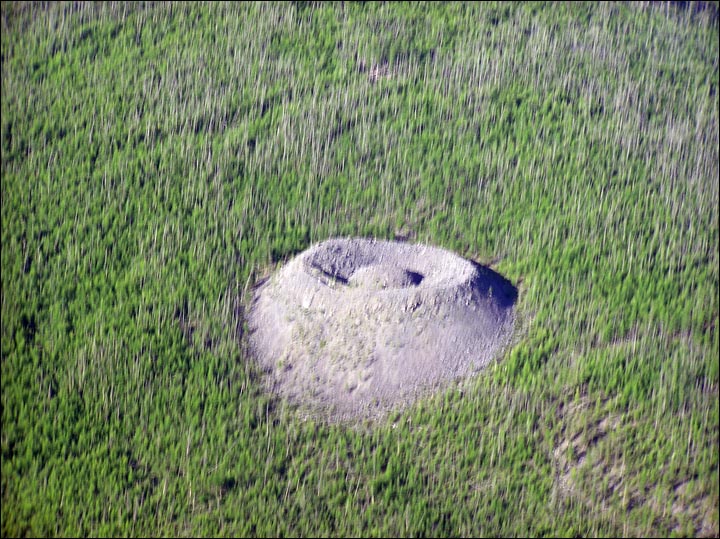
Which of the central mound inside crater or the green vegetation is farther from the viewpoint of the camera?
the central mound inside crater

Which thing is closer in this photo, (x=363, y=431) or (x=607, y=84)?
(x=363, y=431)

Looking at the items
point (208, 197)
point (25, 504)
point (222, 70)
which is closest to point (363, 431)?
point (25, 504)

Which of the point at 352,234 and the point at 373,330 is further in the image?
the point at 352,234

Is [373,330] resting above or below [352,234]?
below

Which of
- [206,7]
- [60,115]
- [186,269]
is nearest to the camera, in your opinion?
[186,269]

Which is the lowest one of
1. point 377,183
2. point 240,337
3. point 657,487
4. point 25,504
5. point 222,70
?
point 25,504

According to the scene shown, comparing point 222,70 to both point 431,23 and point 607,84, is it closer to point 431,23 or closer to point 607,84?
point 431,23
